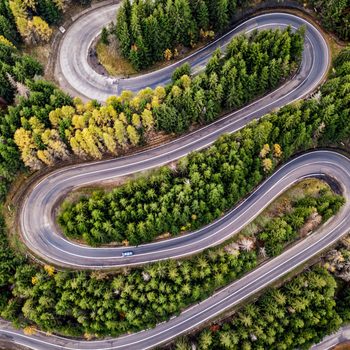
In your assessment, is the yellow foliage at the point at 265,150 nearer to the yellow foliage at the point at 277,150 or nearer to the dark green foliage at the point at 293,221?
the yellow foliage at the point at 277,150

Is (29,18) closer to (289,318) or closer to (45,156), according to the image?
(45,156)

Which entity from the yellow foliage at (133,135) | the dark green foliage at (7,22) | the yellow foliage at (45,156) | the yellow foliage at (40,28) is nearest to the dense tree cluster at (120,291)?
the yellow foliage at (45,156)

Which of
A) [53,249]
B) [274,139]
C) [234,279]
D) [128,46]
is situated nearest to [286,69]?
[274,139]

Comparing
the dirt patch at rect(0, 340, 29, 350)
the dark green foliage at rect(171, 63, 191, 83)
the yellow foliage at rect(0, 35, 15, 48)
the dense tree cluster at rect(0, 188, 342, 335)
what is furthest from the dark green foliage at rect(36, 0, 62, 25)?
the dirt patch at rect(0, 340, 29, 350)

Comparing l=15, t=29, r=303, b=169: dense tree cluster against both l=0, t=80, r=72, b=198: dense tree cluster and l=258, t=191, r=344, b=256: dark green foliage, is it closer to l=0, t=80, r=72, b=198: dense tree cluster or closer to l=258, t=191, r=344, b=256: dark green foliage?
l=0, t=80, r=72, b=198: dense tree cluster

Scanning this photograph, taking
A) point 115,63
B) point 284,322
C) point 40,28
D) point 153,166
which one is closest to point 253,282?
point 284,322

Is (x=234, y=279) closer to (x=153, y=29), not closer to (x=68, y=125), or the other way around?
(x=68, y=125)
